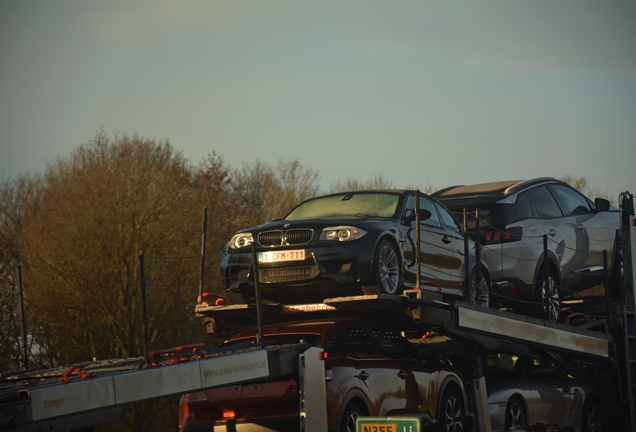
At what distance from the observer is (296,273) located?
8758mm

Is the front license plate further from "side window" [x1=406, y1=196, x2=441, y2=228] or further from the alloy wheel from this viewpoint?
"side window" [x1=406, y1=196, x2=441, y2=228]

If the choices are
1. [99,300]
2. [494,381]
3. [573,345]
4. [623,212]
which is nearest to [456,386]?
[494,381]

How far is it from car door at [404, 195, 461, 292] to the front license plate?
3.97ft

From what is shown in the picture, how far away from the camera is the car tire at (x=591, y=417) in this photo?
40.4 ft

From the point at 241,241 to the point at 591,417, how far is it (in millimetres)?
6409

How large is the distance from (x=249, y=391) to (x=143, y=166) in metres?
22.4

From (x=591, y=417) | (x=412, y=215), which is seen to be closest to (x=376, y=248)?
(x=412, y=215)

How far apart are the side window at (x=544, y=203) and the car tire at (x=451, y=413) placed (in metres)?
3.46

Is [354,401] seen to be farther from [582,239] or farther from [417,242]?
[582,239]

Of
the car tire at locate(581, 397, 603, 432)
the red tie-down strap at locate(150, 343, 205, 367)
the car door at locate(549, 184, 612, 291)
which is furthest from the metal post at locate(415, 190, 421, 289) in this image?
the car tire at locate(581, 397, 603, 432)

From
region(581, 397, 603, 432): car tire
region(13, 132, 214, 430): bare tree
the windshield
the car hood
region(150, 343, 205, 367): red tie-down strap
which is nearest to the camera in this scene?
region(150, 343, 205, 367): red tie-down strap

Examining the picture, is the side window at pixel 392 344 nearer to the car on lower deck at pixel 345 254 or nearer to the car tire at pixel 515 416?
the car on lower deck at pixel 345 254

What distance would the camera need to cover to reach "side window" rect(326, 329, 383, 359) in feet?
27.1

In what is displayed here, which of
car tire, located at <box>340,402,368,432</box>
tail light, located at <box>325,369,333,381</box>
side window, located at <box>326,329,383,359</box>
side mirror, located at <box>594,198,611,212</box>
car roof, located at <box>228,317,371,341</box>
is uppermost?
side mirror, located at <box>594,198,611,212</box>
